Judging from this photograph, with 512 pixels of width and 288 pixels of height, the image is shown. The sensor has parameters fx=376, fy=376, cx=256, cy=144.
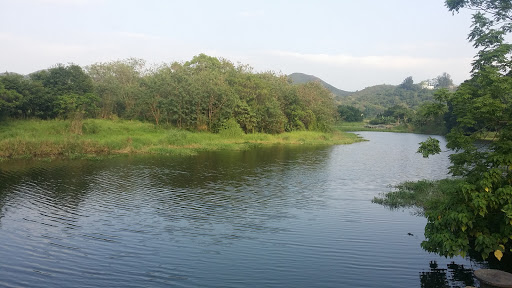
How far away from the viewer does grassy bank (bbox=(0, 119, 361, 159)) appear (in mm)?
31403

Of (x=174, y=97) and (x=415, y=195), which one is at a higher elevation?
(x=174, y=97)

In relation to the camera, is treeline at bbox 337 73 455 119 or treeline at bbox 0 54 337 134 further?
treeline at bbox 337 73 455 119

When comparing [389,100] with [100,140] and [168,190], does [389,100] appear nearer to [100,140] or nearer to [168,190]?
[100,140]

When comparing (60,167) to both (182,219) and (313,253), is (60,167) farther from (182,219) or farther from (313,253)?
(313,253)

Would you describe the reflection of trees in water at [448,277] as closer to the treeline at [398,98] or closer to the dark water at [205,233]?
the dark water at [205,233]

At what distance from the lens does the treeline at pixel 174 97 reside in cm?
3819

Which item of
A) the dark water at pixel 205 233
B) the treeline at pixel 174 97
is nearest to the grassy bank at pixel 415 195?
the dark water at pixel 205 233

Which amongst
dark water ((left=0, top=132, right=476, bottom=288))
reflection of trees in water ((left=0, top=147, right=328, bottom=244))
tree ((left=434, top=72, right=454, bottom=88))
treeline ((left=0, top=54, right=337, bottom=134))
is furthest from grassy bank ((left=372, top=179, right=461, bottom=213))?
tree ((left=434, top=72, right=454, bottom=88))

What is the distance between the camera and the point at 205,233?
13758 mm

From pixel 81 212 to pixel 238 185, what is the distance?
9.10m

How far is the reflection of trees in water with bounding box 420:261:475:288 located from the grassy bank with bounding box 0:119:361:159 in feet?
93.1

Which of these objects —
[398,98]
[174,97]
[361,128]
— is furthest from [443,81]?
[174,97]

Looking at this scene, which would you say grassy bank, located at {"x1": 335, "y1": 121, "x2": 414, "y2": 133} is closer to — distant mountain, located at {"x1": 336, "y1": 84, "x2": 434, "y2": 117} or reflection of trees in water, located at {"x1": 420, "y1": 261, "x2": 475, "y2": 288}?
distant mountain, located at {"x1": 336, "y1": 84, "x2": 434, "y2": 117}

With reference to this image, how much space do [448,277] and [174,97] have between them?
40091 mm
